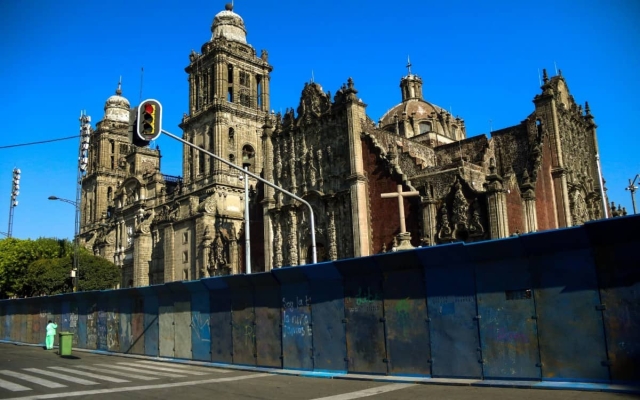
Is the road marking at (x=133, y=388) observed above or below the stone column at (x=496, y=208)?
below

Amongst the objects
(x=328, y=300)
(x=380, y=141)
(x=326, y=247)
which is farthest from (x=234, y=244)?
(x=328, y=300)

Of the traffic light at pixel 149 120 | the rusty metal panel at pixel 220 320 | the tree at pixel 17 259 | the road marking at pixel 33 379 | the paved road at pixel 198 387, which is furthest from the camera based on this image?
the tree at pixel 17 259

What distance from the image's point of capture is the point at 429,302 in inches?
619

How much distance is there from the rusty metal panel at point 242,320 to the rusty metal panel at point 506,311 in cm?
943

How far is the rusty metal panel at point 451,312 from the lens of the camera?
14.7 meters

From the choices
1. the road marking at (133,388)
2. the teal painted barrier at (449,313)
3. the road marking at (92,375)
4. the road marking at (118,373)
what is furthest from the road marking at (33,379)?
the teal painted barrier at (449,313)

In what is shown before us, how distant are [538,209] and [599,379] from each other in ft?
79.2

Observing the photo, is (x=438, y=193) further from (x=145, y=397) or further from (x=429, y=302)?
(x=145, y=397)

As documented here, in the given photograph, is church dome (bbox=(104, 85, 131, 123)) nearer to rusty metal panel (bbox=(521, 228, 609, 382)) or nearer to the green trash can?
the green trash can

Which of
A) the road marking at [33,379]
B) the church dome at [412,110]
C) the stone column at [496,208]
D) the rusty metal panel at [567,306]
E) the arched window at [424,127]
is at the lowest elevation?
the road marking at [33,379]

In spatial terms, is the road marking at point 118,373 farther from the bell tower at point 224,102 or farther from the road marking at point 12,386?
the bell tower at point 224,102

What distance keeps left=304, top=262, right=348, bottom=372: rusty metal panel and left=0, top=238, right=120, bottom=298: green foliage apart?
4946 cm

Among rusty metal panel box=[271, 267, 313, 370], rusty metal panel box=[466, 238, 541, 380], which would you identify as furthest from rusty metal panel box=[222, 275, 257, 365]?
rusty metal panel box=[466, 238, 541, 380]

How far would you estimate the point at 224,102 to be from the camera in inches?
2408
